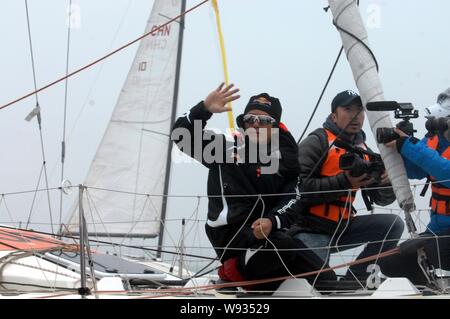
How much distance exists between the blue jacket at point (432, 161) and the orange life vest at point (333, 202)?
0.36 m

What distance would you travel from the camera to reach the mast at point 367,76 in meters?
3.35

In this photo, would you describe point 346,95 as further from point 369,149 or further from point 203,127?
point 203,127

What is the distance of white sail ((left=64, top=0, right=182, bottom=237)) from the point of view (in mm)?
10422

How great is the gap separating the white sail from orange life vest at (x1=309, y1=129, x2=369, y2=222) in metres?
6.74

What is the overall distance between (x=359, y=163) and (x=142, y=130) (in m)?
7.35

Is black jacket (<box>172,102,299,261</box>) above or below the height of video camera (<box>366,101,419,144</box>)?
below

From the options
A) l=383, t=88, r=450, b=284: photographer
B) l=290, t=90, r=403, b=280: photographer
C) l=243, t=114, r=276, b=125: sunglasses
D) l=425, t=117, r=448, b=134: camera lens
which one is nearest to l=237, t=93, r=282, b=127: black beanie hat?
l=243, t=114, r=276, b=125: sunglasses

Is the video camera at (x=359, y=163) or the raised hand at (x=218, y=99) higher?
the raised hand at (x=218, y=99)

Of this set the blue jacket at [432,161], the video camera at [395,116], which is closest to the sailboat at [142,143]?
the video camera at [395,116]

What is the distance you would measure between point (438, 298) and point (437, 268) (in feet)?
2.26

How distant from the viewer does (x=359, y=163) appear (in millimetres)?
3453

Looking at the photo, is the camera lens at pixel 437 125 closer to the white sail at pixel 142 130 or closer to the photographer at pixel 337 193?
the photographer at pixel 337 193

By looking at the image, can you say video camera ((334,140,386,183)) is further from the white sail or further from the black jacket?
the white sail
